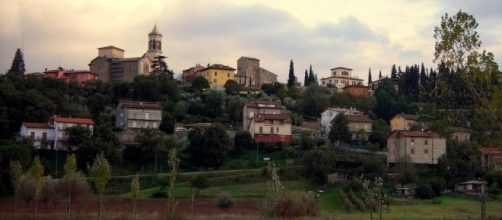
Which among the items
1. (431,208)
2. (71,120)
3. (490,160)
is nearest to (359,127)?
(490,160)

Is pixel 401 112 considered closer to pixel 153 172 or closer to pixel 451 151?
pixel 451 151

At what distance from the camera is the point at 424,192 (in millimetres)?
54469

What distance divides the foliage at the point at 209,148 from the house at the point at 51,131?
10.5 metres

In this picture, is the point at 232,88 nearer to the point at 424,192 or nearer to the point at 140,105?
the point at 140,105

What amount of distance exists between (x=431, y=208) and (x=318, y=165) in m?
12.4

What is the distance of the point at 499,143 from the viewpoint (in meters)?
21.7

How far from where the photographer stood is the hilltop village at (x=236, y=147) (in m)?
50.6

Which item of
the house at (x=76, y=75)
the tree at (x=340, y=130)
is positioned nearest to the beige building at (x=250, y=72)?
the house at (x=76, y=75)

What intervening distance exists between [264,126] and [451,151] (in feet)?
71.8

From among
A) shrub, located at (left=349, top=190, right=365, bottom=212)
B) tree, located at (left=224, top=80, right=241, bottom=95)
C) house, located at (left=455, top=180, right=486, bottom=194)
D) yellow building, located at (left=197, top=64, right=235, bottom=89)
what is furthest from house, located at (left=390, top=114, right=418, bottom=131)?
yellow building, located at (left=197, top=64, right=235, bottom=89)

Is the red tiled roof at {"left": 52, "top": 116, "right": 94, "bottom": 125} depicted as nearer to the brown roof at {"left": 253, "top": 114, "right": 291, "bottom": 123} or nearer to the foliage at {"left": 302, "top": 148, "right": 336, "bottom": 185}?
the brown roof at {"left": 253, "top": 114, "right": 291, "bottom": 123}

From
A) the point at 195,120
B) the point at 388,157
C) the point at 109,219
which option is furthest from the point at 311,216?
the point at 195,120

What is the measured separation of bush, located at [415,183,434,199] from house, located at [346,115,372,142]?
2312 cm

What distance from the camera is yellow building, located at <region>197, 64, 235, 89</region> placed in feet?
377
